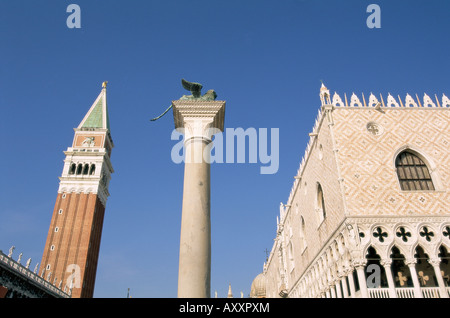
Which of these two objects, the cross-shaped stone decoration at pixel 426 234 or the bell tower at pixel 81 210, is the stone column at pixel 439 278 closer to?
the cross-shaped stone decoration at pixel 426 234

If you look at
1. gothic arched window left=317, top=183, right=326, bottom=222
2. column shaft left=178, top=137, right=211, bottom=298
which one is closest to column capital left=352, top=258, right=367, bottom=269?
gothic arched window left=317, top=183, right=326, bottom=222

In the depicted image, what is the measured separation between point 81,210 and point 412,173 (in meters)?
39.4

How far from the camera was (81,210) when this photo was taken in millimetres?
45250

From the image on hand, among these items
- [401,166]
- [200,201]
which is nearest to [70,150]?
[401,166]

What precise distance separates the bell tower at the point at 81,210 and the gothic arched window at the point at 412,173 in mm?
34571

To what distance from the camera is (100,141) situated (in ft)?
168

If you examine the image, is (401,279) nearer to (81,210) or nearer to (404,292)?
(404,292)

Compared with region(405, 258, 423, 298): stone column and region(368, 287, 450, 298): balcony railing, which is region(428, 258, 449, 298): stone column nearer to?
region(368, 287, 450, 298): balcony railing

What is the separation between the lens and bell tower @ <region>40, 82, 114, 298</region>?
41562 millimetres

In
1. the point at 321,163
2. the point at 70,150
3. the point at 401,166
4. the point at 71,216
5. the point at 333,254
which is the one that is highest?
the point at 70,150

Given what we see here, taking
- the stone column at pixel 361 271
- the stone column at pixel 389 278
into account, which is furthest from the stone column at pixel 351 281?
the stone column at pixel 389 278
